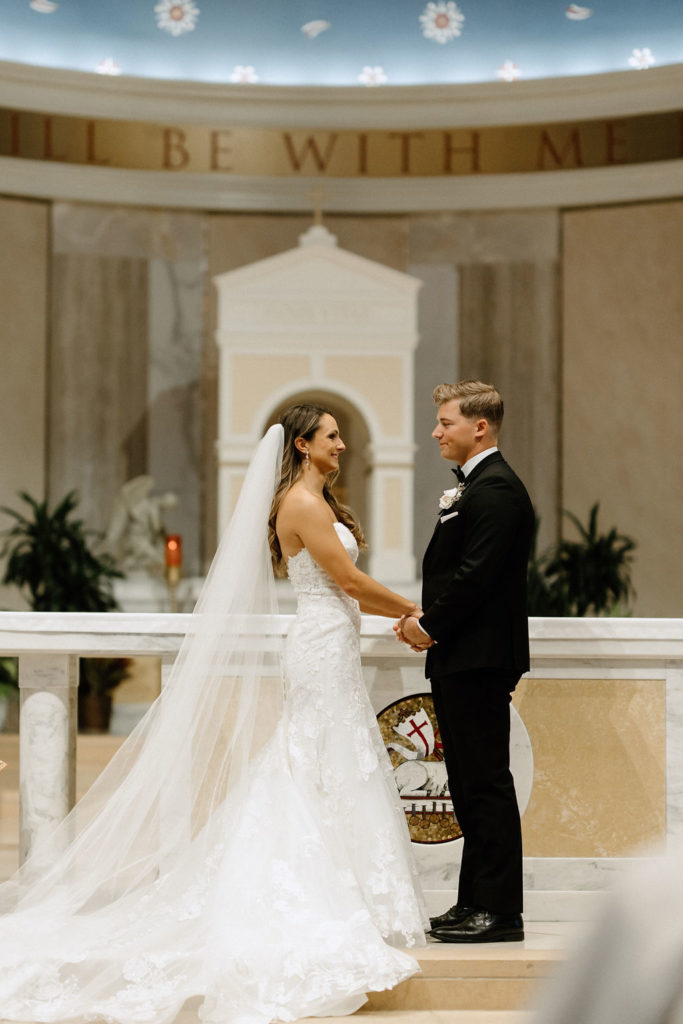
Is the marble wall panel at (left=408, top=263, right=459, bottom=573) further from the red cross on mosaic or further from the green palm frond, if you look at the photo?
the red cross on mosaic

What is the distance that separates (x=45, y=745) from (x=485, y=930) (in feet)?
5.14

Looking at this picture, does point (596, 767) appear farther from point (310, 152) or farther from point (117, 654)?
point (310, 152)

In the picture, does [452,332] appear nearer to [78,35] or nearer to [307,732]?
[78,35]

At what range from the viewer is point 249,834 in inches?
137

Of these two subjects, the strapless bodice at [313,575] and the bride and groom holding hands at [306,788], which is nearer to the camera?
the bride and groom holding hands at [306,788]

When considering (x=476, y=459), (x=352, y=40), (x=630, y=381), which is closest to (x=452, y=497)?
(x=476, y=459)

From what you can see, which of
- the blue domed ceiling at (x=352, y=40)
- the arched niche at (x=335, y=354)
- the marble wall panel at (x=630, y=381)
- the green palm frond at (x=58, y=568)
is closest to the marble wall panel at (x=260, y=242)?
the arched niche at (x=335, y=354)

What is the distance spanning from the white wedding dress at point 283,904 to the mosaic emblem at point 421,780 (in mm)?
414

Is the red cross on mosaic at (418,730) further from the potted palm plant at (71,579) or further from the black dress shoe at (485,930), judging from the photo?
the potted palm plant at (71,579)

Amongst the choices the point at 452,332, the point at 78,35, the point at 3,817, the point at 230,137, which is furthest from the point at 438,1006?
the point at 78,35

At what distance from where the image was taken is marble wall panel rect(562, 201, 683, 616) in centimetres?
966

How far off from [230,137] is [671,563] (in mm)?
5126

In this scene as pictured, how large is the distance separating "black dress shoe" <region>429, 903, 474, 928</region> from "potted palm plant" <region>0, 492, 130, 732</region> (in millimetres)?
5081

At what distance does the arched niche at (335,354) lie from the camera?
9.00 metres
